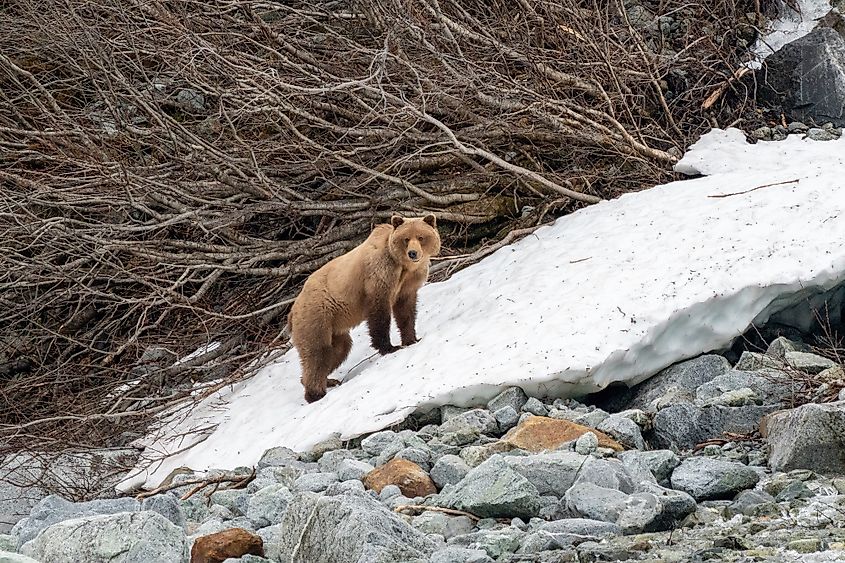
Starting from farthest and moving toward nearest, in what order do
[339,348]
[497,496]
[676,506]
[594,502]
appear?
1. [339,348]
2. [497,496]
3. [594,502]
4. [676,506]

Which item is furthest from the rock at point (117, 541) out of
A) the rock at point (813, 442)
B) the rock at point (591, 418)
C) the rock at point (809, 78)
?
the rock at point (809, 78)

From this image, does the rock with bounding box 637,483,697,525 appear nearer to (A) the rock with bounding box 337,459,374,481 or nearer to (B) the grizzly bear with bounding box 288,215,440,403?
(A) the rock with bounding box 337,459,374,481

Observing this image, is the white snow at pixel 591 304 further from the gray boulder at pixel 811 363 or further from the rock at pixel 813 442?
the rock at pixel 813 442

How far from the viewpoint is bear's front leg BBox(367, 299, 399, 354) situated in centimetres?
851

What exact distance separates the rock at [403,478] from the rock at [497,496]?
440 millimetres

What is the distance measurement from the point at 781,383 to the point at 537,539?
2.44 m

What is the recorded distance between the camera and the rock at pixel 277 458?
21.8 feet

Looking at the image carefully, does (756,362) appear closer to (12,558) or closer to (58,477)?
(12,558)

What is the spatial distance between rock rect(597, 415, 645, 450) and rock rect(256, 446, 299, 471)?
76.2 inches

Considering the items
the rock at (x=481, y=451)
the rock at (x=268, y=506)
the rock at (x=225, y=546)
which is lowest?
the rock at (x=481, y=451)

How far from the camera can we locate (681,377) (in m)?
6.94

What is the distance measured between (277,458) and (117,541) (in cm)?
253

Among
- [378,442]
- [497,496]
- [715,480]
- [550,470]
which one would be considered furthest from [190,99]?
[715,480]

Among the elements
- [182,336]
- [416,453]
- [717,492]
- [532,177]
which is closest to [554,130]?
[532,177]
